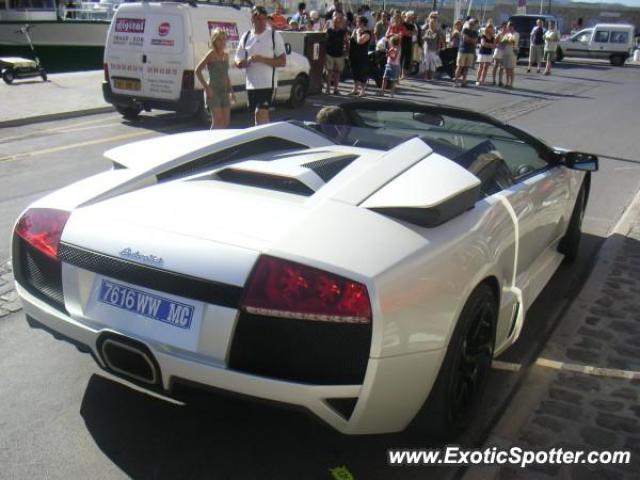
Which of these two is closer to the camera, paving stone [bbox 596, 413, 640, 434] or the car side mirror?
paving stone [bbox 596, 413, 640, 434]

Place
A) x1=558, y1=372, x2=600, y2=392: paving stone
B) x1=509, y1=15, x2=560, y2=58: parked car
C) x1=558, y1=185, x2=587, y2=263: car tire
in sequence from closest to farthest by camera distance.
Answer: x1=558, y1=372, x2=600, y2=392: paving stone < x1=558, y1=185, x2=587, y2=263: car tire < x1=509, y1=15, x2=560, y2=58: parked car

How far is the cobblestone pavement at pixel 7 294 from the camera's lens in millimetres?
4046

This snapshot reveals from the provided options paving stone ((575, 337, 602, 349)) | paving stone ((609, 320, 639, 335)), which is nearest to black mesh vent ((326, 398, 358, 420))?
paving stone ((575, 337, 602, 349))

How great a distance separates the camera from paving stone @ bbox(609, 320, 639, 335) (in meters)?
4.05

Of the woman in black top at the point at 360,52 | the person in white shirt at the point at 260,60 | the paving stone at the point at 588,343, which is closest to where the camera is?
the paving stone at the point at 588,343

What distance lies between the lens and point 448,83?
2031cm

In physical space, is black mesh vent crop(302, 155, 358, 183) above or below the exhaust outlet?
above

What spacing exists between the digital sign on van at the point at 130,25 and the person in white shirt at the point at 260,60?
8.87 ft

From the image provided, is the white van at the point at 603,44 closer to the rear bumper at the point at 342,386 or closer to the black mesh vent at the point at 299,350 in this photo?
the rear bumper at the point at 342,386

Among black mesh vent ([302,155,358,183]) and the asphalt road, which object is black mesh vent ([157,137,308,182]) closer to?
black mesh vent ([302,155,358,183])

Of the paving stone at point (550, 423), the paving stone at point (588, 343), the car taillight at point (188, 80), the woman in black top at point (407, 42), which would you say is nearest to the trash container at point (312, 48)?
the woman in black top at point (407, 42)

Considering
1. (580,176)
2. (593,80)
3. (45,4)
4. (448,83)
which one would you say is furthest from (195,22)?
(45,4)

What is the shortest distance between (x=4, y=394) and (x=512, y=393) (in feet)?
7.89

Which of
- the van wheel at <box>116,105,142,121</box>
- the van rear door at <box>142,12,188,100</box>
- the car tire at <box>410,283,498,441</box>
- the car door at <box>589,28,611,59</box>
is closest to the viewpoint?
the car tire at <box>410,283,498,441</box>
